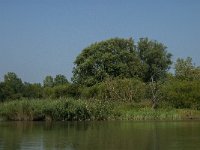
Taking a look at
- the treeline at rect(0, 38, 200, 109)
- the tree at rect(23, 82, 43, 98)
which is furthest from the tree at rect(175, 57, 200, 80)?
the tree at rect(23, 82, 43, 98)

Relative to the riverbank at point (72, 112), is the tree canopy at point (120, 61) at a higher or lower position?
higher

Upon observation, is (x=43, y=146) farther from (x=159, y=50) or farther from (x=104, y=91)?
(x=159, y=50)

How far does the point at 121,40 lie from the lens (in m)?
77.9

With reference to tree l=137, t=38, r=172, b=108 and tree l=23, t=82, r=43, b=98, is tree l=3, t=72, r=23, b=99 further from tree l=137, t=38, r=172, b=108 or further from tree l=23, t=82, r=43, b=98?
tree l=137, t=38, r=172, b=108

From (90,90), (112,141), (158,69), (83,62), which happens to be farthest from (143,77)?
(112,141)

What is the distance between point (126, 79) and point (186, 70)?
11.2 m

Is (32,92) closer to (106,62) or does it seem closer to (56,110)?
(106,62)

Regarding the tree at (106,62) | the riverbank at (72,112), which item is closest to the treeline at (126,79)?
the tree at (106,62)

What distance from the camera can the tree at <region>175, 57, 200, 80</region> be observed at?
2419 inches

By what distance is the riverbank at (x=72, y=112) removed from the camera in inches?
1795

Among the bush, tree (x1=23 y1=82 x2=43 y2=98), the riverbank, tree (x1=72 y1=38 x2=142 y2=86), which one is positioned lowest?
the riverbank

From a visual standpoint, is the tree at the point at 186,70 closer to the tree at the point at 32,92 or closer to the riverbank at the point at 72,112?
the riverbank at the point at 72,112

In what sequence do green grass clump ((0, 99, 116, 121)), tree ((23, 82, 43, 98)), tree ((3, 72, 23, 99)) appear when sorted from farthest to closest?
tree ((23, 82, 43, 98)) → tree ((3, 72, 23, 99)) → green grass clump ((0, 99, 116, 121))

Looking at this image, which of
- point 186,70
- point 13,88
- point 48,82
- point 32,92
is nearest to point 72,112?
point 186,70
